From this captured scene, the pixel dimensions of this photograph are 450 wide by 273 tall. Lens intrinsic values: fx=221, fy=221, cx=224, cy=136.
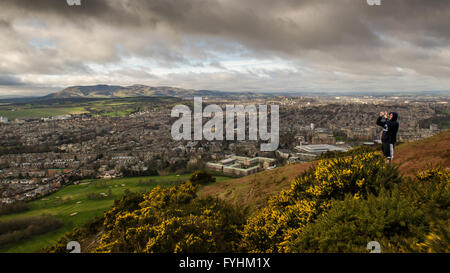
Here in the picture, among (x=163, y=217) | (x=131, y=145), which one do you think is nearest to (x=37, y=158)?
(x=131, y=145)

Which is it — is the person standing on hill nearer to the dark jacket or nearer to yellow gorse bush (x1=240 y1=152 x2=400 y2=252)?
the dark jacket

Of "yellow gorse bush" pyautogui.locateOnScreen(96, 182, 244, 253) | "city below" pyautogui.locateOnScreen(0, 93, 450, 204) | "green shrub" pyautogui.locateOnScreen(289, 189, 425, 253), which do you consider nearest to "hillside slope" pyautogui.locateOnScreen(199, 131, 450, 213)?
"yellow gorse bush" pyautogui.locateOnScreen(96, 182, 244, 253)

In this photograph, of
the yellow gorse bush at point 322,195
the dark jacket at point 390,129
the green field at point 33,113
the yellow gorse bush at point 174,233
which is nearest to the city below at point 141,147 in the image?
the green field at point 33,113

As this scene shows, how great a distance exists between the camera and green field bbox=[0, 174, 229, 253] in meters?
26.2

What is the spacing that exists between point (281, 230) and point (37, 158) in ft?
302

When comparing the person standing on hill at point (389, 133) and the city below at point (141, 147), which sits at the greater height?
the person standing on hill at point (389, 133)

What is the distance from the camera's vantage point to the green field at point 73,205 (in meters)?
26.2

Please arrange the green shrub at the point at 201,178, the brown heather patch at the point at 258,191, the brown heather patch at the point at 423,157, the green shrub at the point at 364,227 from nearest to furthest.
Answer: the green shrub at the point at 364,227 < the brown heather patch at the point at 423,157 < the brown heather patch at the point at 258,191 < the green shrub at the point at 201,178

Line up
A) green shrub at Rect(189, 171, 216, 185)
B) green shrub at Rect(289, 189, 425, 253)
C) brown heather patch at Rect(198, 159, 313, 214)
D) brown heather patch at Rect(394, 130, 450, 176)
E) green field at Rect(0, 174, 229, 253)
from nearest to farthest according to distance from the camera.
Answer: green shrub at Rect(289, 189, 425, 253), brown heather patch at Rect(394, 130, 450, 176), brown heather patch at Rect(198, 159, 313, 214), green shrub at Rect(189, 171, 216, 185), green field at Rect(0, 174, 229, 253)

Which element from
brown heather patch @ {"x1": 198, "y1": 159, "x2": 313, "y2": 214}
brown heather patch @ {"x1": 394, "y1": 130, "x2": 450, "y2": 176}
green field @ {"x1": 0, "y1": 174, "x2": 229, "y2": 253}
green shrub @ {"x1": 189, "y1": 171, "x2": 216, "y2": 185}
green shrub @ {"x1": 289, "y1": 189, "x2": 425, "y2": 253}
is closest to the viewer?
green shrub @ {"x1": 289, "y1": 189, "x2": 425, "y2": 253}

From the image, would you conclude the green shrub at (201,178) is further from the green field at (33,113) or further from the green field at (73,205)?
the green field at (33,113)

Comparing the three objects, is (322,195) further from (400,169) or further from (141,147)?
(141,147)
